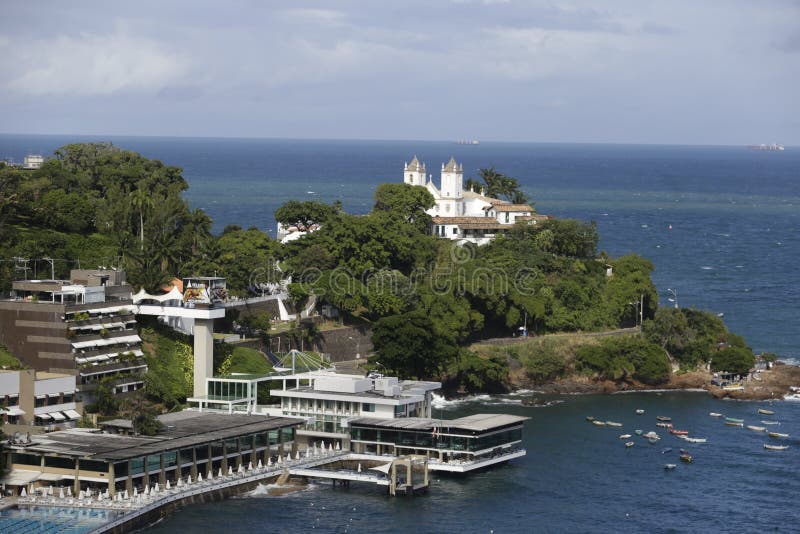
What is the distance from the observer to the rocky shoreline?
99312mm

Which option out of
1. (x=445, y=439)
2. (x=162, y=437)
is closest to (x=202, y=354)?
(x=162, y=437)

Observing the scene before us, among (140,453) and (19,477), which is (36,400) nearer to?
(19,477)

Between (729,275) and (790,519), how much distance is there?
8348cm

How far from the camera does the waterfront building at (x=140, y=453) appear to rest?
68688mm

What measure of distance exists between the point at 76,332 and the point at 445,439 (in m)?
22.1

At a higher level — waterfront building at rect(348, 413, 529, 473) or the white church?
the white church

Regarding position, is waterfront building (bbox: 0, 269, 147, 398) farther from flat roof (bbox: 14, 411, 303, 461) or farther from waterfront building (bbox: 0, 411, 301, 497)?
waterfront building (bbox: 0, 411, 301, 497)

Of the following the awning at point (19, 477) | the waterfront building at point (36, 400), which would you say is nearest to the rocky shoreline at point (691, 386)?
the waterfront building at point (36, 400)

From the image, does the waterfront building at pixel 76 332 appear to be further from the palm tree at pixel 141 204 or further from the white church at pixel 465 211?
the white church at pixel 465 211

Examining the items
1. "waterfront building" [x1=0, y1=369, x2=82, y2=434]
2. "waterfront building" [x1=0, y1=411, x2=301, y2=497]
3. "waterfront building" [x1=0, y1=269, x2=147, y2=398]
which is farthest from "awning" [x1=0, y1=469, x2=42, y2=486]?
"waterfront building" [x1=0, y1=269, x2=147, y2=398]

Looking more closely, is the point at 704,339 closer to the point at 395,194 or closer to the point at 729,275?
the point at 395,194

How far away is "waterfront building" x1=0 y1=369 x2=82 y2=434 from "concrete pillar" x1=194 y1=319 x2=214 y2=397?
30.5 ft

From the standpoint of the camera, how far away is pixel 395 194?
124 metres

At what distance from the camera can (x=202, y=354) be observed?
86.1 m
